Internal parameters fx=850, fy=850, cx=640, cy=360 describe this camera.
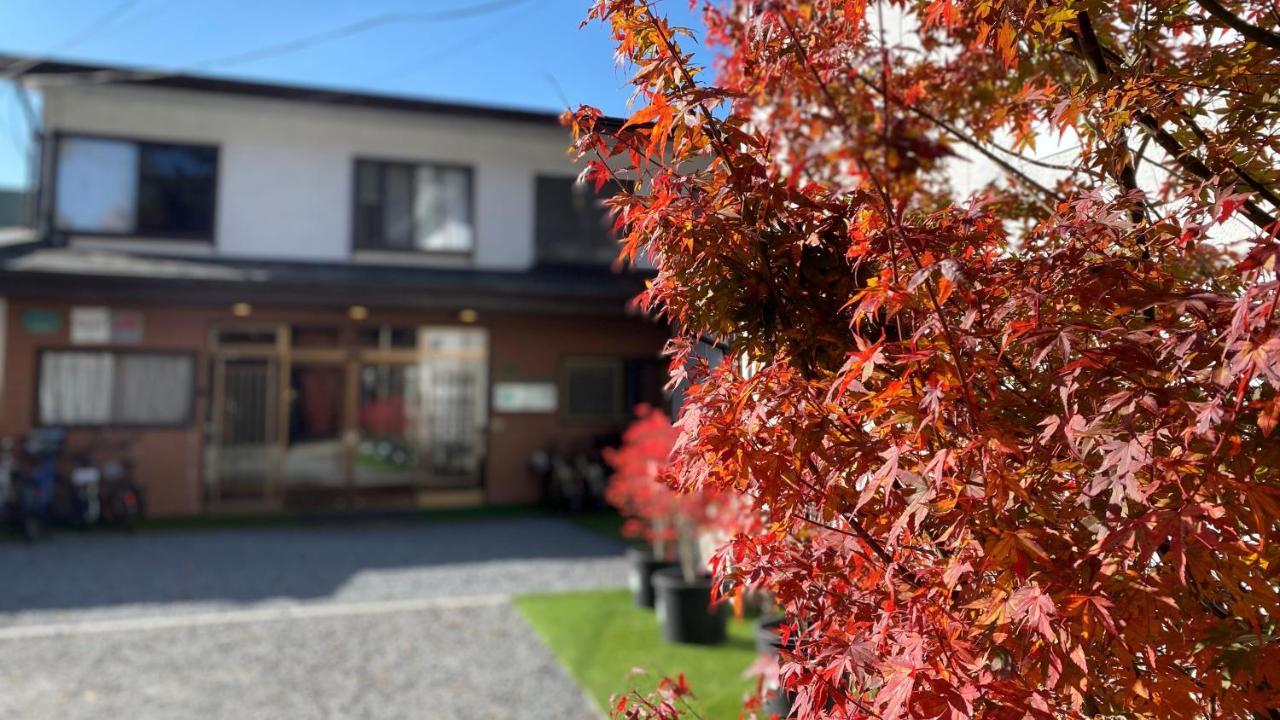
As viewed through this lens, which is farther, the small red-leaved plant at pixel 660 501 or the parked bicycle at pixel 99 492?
the parked bicycle at pixel 99 492

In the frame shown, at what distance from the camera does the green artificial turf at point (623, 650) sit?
5315 millimetres

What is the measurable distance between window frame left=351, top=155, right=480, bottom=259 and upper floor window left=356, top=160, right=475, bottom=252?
0.02 meters

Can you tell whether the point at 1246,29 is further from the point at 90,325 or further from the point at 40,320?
the point at 40,320

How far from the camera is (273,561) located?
938cm

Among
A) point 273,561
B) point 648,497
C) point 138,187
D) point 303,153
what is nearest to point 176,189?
point 138,187

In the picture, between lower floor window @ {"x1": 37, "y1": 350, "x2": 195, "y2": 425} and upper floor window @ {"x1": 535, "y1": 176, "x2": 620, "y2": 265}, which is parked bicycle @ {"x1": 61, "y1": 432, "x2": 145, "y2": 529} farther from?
upper floor window @ {"x1": 535, "y1": 176, "x2": 620, "y2": 265}

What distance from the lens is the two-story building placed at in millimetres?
11672

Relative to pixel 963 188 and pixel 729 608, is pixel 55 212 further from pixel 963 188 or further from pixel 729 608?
pixel 963 188

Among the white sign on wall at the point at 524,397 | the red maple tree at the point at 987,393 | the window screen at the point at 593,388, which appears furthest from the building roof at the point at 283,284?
the red maple tree at the point at 987,393

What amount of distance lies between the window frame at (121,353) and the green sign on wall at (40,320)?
0.25m

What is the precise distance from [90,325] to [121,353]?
53 cm

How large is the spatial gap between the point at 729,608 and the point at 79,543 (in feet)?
26.6

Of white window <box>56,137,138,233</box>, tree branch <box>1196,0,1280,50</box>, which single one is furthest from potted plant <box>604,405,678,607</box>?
white window <box>56,137,138,233</box>

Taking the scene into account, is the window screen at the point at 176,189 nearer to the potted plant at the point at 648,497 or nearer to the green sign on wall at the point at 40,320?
the green sign on wall at the point at 40,320
